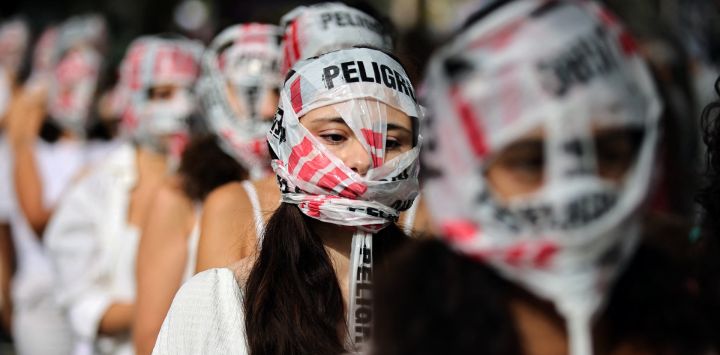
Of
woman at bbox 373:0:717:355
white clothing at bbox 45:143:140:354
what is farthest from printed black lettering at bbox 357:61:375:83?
white clothing at bbox 45:143:140:354

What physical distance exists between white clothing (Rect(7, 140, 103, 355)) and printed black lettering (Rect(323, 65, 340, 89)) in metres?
4.33

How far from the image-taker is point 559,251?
223cm

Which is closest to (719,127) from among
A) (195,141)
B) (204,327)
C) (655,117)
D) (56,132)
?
(655,117)

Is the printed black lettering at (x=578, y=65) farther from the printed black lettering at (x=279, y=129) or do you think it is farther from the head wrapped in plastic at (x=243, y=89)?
the head wrapped in plastic at (x=243, y=89)

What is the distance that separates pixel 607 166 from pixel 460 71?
33 centimetres

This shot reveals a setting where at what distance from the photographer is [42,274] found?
8.11 m

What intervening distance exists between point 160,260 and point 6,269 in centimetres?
485

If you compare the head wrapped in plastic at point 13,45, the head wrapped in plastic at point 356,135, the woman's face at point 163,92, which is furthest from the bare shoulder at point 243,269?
the head wrapped in plastic at point 13,45

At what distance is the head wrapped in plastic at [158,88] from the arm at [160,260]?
55.1 inches

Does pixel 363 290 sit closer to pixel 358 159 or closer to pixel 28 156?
pixel 358 159

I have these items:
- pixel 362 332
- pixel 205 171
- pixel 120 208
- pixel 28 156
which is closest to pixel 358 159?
pixel 362 332

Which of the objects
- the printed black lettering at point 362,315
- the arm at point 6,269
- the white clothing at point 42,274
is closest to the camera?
the printed black lettering at point 362,315

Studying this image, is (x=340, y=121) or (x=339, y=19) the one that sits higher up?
(x=339, y=19)

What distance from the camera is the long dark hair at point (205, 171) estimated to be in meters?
5.02
